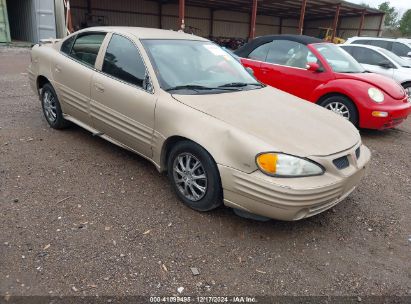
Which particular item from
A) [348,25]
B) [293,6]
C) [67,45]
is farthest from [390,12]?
[67,45]

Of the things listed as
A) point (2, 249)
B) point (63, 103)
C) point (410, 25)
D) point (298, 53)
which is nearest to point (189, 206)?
point (2, 249)

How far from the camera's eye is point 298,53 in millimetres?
6246

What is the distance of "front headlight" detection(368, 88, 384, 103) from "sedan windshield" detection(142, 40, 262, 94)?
2.48 metres

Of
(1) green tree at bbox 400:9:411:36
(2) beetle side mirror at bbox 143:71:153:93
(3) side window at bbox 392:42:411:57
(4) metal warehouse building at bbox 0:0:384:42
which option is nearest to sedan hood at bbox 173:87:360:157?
(2) beetle side mirror at bbox 143:71:153:93

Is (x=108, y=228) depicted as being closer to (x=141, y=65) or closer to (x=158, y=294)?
(x=158, y=294)

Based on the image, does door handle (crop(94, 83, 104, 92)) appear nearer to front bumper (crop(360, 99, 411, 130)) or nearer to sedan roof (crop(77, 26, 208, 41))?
sedan roof (crop(77, 26, 208, 41))

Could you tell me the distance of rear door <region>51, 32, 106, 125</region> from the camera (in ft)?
13.3

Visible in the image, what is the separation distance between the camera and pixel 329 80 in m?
A: 5.82

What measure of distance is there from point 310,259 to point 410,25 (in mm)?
63749

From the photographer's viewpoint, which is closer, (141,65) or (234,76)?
(141,65)

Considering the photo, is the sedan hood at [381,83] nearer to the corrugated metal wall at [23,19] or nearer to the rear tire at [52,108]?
the rear tire at [52,108]

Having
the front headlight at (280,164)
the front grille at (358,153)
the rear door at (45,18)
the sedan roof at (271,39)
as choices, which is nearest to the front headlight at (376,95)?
the sedan roof at (271,39)

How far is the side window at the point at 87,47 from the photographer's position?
4.08 meters

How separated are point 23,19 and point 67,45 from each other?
1478 centimetres
